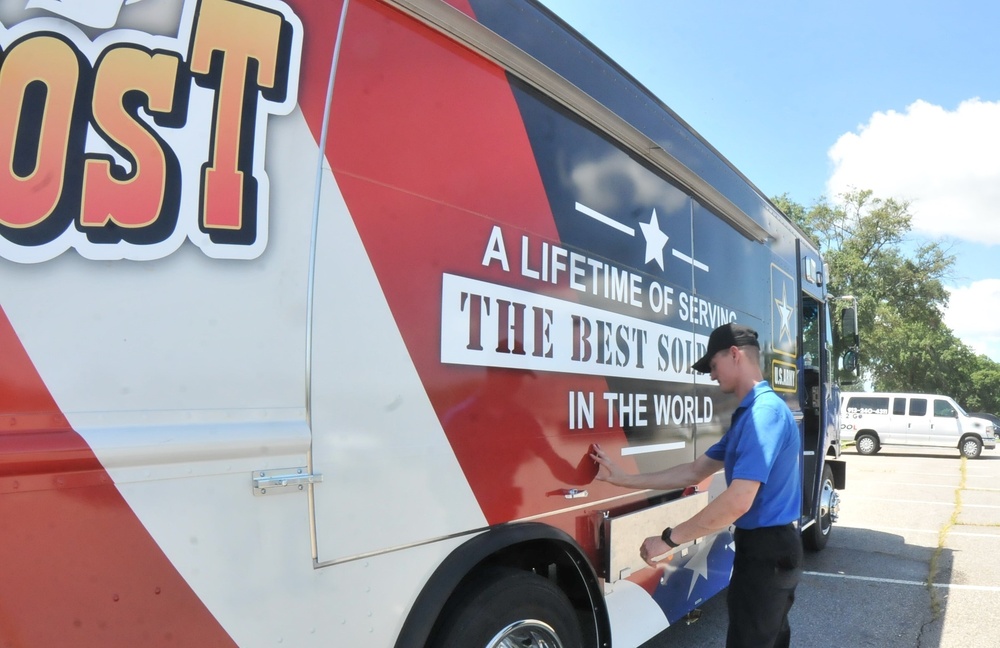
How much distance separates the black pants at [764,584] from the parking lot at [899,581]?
1.98m

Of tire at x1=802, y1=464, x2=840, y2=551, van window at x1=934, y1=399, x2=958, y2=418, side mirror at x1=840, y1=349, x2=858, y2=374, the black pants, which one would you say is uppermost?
side mirror at x1=840, y1=349, x2=858, y2=374

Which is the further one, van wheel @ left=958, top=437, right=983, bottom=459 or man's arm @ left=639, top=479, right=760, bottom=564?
van wheel @ left=958, top=437, right=983, bottom=459

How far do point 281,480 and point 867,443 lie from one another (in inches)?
890

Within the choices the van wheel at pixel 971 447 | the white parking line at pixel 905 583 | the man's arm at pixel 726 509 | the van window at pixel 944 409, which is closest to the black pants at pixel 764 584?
the man's arm at pixel 726 509

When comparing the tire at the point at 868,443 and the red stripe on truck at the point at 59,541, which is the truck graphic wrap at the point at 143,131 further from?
the tire at the point at 868,443

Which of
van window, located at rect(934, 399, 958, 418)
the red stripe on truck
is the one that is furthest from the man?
van window, located at rect(934, 399, 958, 418)

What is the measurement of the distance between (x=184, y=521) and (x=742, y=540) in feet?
7.01

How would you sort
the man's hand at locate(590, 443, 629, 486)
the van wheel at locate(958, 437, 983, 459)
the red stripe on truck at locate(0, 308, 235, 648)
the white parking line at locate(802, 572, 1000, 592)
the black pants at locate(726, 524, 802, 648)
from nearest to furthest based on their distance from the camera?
the red stripe on truck at locate(0, 308, 235, 648)
the black pants at locate(726, 524, 802, 648)
the man's hand at locate(590, 443, 629, 486)
the white parking line at locate(802, 572, 1000, 592)
the van wheel at locate(958, 437, 983, 459)

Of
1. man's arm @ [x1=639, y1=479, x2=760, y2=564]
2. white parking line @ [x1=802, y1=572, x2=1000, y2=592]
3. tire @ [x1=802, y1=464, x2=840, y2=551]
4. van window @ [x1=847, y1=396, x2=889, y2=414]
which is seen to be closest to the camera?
man's arm @ [x1=639, y1=479, x2=760, y2=564]

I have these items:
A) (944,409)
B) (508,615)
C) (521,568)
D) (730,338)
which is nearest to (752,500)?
(730,338)

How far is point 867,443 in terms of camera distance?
68.1 ft

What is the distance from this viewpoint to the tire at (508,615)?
2.09 meters

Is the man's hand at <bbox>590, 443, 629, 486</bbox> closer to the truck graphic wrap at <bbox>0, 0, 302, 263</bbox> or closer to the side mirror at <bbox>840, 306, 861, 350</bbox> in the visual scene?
the truck graphic wrap at <bbox>0, 0, 302, 263</bbox>

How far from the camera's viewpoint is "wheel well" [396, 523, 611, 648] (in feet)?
6.42
